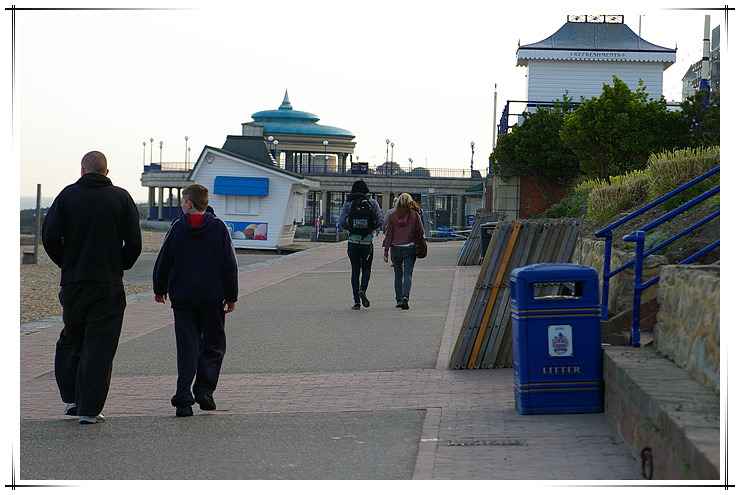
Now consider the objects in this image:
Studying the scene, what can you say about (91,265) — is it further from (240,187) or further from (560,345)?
(240,187)

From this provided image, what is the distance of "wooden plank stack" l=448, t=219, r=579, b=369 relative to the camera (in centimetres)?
750

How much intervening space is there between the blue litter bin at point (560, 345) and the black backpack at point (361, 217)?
6.25 meters

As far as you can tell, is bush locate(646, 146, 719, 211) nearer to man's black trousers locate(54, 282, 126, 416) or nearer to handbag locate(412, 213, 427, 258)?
handbag locate(412, 213, 427, 258)

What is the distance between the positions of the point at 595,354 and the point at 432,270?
13412 mm

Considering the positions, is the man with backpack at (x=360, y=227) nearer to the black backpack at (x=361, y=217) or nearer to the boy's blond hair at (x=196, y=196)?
the black backpack at (x=361, y=217)

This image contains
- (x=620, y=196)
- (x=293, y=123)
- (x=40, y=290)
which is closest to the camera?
(x=620, y=196)

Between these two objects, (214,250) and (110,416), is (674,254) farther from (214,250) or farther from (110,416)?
(110,416)

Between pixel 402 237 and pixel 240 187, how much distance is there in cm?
2571

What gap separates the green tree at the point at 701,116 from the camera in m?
16.6

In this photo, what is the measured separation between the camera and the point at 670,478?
3828mm

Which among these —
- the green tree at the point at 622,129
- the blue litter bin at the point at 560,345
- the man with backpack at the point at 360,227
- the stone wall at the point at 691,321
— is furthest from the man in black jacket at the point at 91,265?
the green tree at the point at 622,129

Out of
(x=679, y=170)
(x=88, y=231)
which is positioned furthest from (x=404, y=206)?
(x=88, y=231)

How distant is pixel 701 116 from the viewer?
64.8 ft

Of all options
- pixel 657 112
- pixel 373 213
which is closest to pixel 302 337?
pixel 373 213
